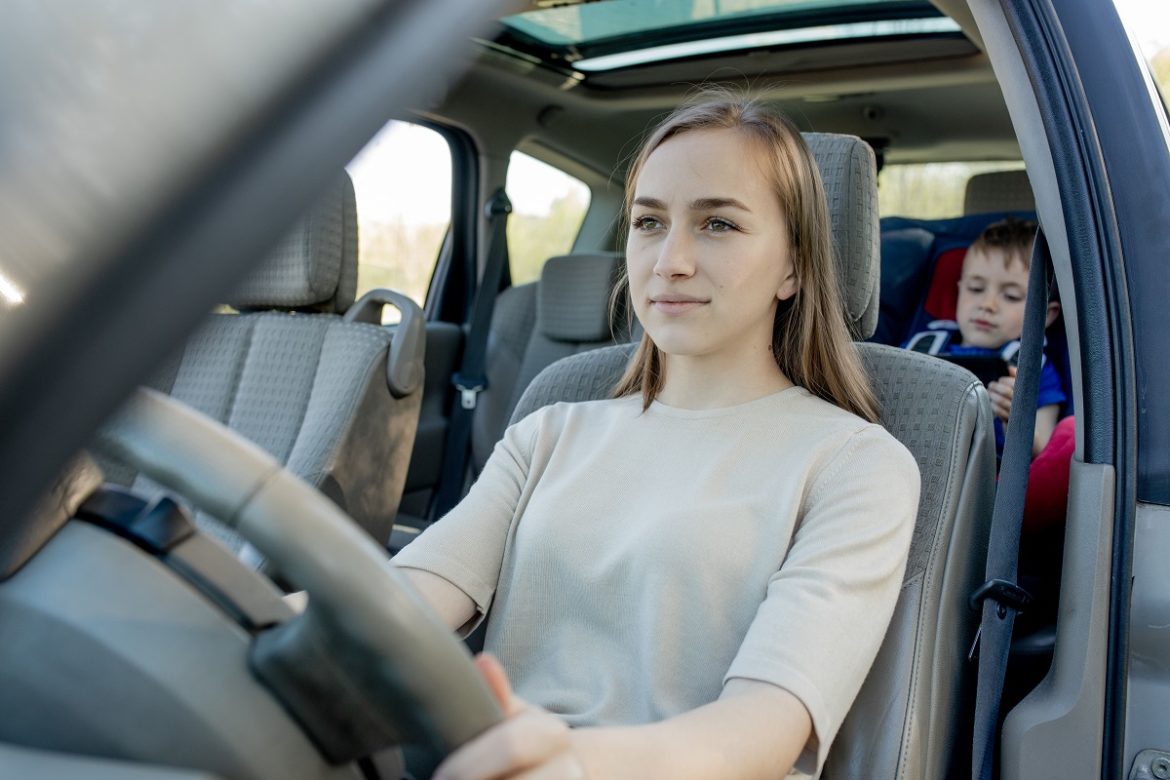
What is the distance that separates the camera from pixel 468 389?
137 inches

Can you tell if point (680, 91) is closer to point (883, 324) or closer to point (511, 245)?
point (511, 245)

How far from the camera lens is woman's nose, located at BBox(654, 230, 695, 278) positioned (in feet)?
4.14

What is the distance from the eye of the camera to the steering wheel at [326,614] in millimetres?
568

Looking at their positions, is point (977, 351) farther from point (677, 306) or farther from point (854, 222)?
point (677, 306)

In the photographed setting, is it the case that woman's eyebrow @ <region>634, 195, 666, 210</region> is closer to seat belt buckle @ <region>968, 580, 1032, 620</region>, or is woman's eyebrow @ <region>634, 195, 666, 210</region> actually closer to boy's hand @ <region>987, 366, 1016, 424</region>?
seat belt buckle @ <region>968, 580, 1032, 620</region>

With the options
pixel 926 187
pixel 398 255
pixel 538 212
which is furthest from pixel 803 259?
pixel 538 212

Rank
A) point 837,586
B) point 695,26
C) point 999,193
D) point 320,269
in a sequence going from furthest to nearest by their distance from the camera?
point 695,26, point 999,193, point 320,269, point 837,586

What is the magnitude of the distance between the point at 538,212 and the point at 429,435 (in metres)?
1.05

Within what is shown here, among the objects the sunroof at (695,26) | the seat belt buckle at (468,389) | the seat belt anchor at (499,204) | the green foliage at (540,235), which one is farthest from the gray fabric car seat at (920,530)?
the green foliage at (540,235)

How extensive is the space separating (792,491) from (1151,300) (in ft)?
1.35

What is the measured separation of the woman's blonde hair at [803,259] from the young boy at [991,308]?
0.82 m

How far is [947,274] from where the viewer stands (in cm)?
249

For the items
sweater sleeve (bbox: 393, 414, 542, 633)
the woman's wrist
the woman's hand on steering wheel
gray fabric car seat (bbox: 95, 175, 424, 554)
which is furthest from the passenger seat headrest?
the woman's hand on steering wheel

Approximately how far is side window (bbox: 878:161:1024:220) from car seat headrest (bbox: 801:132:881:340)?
7.33 ft
